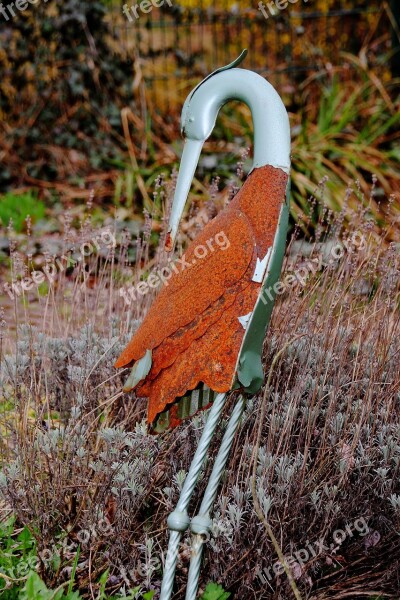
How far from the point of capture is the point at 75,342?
293 centimetres

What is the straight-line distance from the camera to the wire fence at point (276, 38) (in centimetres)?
718

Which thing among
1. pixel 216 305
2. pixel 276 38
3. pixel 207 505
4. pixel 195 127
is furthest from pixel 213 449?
pixel 276 38

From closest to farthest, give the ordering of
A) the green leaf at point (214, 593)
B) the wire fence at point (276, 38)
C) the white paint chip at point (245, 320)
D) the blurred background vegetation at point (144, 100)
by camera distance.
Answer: the white paint chip at point (245, 320), the green leaf at point (214, 593), the blurred background vegetation at point (144, 100), the wire fence at point (276, 38)

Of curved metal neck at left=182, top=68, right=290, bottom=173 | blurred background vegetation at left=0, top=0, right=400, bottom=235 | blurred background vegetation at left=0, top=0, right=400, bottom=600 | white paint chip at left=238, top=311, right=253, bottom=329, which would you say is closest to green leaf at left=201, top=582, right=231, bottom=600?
blurred background vegetation at left=0, top=0, right=400, bottom=600

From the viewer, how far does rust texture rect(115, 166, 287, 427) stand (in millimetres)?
1801

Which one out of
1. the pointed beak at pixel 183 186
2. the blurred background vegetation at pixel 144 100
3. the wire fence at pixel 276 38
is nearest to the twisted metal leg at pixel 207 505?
the pointed beak at pixel 183 186

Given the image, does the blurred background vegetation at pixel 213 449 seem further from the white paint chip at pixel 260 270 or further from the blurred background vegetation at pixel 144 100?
the blurred background vegetation at pixel 144 100

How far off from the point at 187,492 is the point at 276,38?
678 cm

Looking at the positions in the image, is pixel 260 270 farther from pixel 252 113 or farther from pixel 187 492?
pixel 187 492

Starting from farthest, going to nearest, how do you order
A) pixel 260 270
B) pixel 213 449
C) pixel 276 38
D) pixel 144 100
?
pixel 276 38 < pixel 144 100 < pixel 213 449 < pixel 260 270

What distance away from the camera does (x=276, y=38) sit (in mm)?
7887

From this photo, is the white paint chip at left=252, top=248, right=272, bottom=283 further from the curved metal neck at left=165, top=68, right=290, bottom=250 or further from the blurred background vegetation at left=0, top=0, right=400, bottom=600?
the blurred background vegetation at left=0, top=0, right=400, bottom=600

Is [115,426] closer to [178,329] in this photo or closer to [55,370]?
[55,370]

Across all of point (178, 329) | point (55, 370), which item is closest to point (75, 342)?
point (55, 370)
